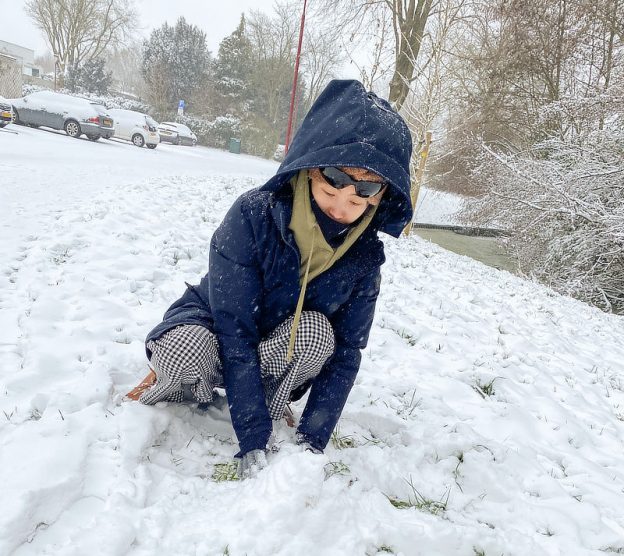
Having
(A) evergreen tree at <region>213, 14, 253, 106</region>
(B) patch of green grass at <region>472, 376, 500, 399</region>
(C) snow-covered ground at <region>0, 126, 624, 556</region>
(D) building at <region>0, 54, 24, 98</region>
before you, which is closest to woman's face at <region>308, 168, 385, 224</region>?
(C) snow-covered ground at <region>0, 126, 624, 556</region>

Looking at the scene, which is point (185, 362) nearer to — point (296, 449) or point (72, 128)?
point (296, 449)

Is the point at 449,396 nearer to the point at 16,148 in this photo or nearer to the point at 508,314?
the point at 508,314

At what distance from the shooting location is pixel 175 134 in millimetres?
A: 24594

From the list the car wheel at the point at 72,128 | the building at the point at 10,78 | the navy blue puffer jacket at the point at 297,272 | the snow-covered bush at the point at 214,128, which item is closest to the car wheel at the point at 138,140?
the car wheel at the point at 72,128

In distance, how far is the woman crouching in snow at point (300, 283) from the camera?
60.7 inches

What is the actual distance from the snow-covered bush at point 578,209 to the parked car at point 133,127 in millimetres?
13621

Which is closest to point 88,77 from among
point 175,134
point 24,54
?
point 175,134

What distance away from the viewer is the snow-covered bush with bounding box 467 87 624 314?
8.88 m

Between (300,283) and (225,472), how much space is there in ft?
2.44

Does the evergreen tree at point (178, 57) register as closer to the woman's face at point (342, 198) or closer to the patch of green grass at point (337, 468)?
the woman's face at point (342, 198)

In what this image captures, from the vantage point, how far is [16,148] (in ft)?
30.9

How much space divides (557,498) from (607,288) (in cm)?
951

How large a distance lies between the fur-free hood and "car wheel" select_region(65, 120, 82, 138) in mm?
16156

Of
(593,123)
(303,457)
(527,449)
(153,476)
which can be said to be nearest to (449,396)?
(527,449)
